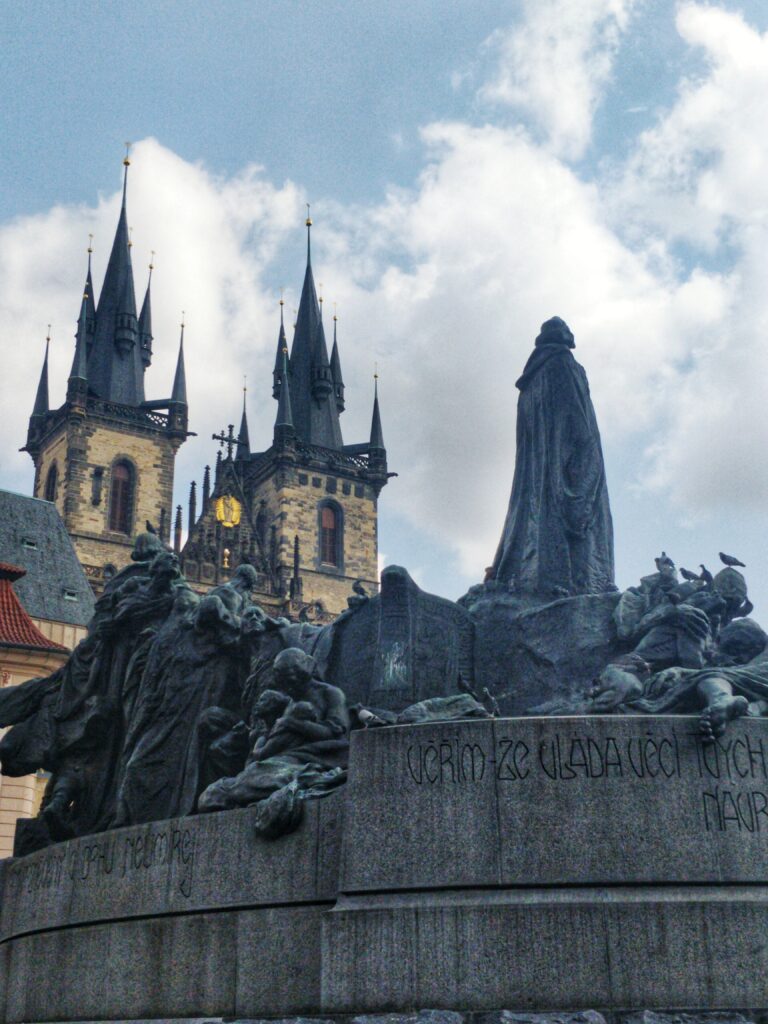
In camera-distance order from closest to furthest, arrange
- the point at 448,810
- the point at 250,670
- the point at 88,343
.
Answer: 1. the point at 448,810
2. the point at 250,670
3. the point at 88,343

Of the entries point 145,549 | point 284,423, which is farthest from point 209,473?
point 145,549

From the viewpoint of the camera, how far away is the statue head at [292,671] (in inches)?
382

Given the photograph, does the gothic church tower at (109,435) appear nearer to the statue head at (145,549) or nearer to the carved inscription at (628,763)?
the statue head at (145,549)

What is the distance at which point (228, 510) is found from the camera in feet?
268

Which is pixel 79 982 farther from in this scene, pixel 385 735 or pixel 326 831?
pixel 385 735

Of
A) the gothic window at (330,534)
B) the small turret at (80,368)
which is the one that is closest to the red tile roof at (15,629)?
the small turret at (80,368)

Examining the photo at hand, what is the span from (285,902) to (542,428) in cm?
600

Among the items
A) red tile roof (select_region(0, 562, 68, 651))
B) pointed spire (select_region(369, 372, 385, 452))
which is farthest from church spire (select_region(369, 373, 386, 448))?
red tile roof (select_region(0, 562, 68, 651))

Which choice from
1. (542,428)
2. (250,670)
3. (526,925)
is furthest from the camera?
(542,428)

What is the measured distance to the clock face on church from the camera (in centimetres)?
8094

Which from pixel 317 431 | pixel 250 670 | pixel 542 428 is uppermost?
pixel 317 431

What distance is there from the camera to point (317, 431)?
85.4m

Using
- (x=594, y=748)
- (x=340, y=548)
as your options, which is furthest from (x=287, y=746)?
(x=340, y=548)

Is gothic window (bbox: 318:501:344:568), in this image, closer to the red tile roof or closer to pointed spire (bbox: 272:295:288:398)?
pointed spire (bbox: 272:295:288:398)
